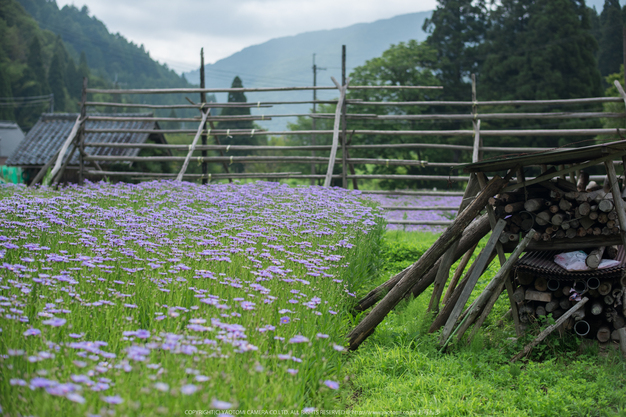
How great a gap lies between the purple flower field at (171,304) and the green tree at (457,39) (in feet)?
86.7

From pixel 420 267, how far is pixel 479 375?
3.34ft

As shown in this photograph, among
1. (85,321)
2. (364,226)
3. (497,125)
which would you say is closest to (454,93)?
(497,125)

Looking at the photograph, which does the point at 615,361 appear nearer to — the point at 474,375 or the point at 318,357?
the point at 474,375

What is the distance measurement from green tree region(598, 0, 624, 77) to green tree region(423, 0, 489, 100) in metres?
7.68

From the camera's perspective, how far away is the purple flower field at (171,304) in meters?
1.93

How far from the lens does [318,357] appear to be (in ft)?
9.63

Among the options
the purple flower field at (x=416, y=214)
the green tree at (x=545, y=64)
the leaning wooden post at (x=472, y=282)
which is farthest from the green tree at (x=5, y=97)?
the leaning wooden post at (x=472, y=282)

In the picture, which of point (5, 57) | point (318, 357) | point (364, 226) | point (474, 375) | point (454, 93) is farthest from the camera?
point (5, 57)

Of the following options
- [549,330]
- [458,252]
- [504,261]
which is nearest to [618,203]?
[504,261]

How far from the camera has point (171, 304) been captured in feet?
9.65

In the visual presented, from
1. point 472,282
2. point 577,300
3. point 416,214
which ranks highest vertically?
point 472,282

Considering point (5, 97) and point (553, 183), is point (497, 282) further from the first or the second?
point (5, 97)

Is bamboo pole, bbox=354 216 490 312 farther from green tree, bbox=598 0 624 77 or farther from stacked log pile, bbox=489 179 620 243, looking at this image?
green tree, bbox=598 0 624 77

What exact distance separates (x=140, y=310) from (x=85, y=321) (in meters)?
0.57
